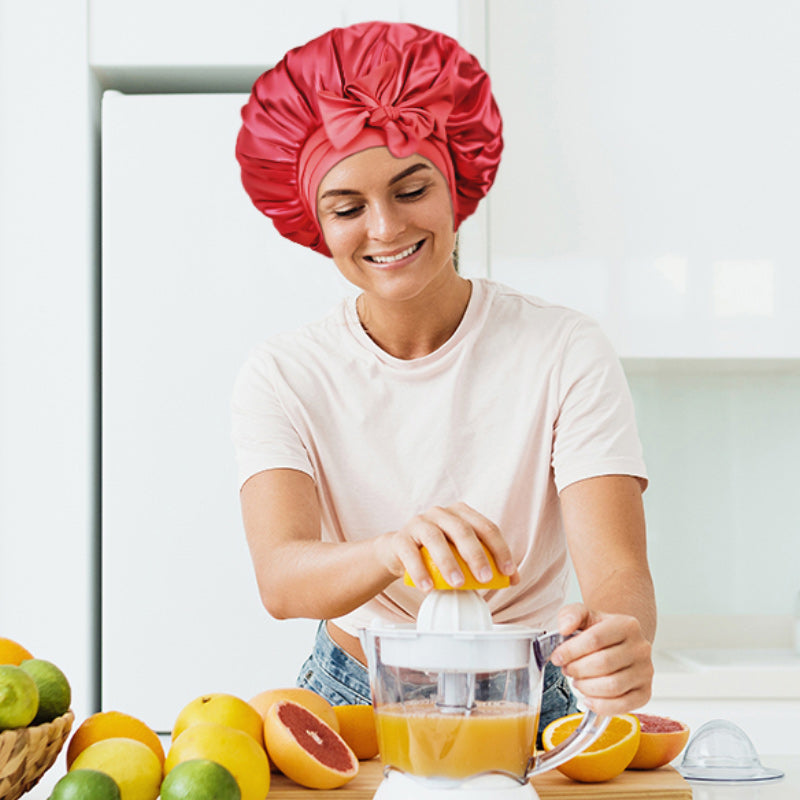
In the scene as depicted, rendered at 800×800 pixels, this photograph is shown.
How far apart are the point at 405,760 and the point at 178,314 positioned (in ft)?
4.92

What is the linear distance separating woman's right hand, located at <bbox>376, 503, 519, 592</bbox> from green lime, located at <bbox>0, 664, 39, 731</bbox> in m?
0.27

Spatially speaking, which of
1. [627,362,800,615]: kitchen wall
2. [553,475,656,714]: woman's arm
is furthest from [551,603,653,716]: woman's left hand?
[627,362,800,615]: kitchen wall

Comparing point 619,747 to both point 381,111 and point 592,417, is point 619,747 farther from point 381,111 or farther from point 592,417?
point 381,111

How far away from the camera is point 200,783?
70 centimetres

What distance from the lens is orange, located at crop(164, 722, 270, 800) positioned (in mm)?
742

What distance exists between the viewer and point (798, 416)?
2664 millimetres

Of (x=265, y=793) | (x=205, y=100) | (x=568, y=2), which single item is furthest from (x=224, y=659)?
(x=568, y=2)

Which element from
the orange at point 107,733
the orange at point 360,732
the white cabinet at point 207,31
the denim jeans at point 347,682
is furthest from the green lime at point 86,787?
the white cabinet at point 207,31

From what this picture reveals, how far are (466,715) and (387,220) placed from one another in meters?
0.58

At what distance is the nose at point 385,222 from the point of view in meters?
1.13

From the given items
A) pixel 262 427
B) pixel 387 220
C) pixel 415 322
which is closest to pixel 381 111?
pixel 387 220

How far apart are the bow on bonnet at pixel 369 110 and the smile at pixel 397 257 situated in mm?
95

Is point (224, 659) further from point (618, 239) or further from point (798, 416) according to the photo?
point (798, 416)

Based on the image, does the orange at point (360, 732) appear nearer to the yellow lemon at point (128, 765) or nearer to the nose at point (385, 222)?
the yellow lemon at point (128, 765)
